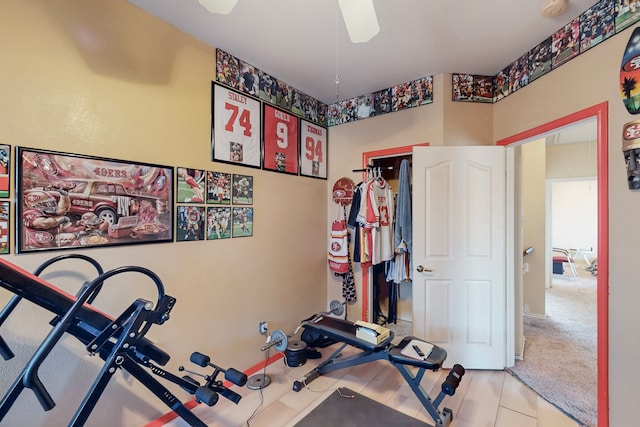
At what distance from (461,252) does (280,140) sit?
6.76 feet

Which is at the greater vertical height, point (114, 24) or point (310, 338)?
point (114, 24)

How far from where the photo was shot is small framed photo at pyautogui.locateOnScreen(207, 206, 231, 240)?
2.17 metres

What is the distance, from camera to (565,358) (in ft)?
8.84

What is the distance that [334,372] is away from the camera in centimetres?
249

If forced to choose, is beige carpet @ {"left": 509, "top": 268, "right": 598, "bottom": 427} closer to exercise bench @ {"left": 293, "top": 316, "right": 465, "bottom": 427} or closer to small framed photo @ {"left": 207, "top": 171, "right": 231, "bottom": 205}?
exercise bench @ {"left": 293, "top": 316, "right": 465, "bottom": 427}

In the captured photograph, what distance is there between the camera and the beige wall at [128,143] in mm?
1399

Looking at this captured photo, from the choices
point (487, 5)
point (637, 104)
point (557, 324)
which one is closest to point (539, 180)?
point (557, 324)

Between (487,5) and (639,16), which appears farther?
(487,5)

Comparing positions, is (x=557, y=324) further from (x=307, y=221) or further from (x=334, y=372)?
(x=307, y=221)

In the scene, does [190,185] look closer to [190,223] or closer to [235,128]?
[190,223]

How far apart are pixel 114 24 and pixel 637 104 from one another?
308cm

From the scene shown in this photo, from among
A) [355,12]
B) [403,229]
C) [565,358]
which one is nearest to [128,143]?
[355,12]

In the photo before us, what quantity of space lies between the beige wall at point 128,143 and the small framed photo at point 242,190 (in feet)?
0.26

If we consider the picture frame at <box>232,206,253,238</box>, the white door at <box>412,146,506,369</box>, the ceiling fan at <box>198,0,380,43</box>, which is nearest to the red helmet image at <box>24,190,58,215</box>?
the picture frame at <box>232,206,253,238</box>
